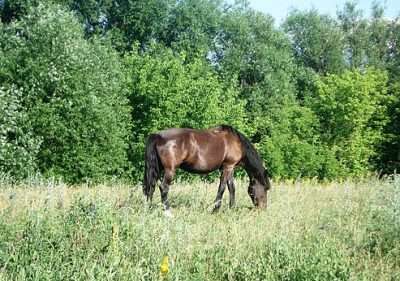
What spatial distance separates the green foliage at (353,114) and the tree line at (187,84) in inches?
3.5

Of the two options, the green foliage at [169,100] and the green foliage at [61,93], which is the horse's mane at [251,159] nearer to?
the green foliage at [61,93]

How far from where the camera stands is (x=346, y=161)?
1644 inches

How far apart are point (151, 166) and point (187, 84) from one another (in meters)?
24.1

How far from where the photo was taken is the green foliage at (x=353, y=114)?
139 feet

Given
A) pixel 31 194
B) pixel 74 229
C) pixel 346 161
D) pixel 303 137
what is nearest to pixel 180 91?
pixel 303 137

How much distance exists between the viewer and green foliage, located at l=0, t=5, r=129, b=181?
949 inches

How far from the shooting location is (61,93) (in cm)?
2477

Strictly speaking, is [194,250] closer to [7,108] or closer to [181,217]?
[181,217]

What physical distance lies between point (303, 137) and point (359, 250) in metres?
36.4

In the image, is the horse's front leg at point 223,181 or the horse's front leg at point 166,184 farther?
the horse's front leg at point 223,181

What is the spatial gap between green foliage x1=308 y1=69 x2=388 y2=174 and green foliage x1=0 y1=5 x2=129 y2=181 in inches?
857

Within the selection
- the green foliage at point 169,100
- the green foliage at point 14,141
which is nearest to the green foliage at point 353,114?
the green foliage at point 169,100

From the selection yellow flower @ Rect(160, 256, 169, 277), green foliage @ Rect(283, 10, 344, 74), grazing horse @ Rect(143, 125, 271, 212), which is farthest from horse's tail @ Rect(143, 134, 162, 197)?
green foliage @ Rect(283, 10, 344, 74)

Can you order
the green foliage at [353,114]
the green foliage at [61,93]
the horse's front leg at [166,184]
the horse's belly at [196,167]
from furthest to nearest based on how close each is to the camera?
the green foliage at [353,114] < the green foliage at [61,93] < the horse's belly at [196,167] < the horse's front leg at [166,184]
